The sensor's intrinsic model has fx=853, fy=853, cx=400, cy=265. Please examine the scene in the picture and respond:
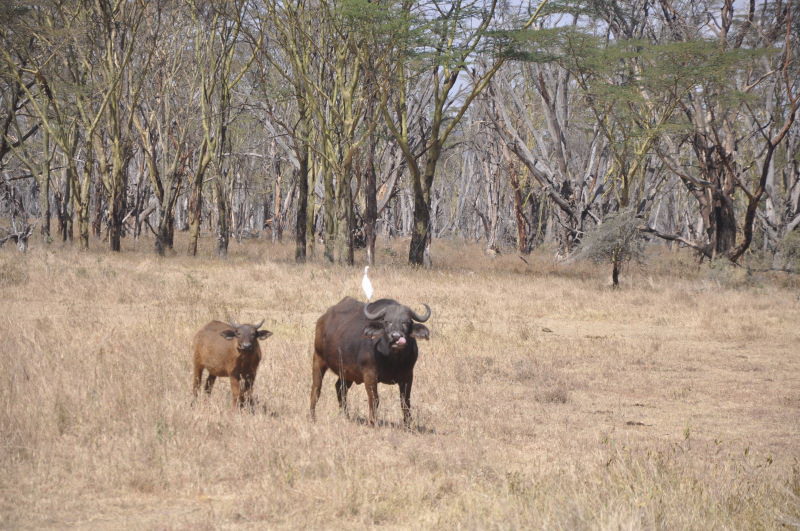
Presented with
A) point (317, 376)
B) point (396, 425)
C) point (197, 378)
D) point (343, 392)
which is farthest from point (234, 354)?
point (396, 425)

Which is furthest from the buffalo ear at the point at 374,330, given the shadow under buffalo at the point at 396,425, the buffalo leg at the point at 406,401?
the shadow under buffalo at the point at 396,425

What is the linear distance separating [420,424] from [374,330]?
4.00 feet

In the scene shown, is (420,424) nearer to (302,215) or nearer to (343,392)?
(343,392)

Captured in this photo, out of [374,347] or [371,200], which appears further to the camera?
[371,200]

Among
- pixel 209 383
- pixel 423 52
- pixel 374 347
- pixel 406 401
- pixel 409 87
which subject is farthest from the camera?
pixel 409 87

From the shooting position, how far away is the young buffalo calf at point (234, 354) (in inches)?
289

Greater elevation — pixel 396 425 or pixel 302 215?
pixel 302 215

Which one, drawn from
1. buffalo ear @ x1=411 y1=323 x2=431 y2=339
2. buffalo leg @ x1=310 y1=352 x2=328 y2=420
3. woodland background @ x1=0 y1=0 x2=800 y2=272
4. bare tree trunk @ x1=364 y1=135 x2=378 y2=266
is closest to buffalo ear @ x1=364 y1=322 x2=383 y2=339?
buffalo ear @ x1=411 y1=323 x2=431 y2=339

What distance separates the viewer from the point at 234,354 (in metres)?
7.47

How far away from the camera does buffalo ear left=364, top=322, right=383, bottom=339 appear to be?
23.3 feet

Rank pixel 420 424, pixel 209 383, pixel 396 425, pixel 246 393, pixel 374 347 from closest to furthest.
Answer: pixel 374 347
pixel 396 425
pixel 246 393
pixel 420 424
pixel 209 383

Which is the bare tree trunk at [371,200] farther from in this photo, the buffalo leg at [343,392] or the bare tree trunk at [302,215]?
the buffalo leg at [343,392]

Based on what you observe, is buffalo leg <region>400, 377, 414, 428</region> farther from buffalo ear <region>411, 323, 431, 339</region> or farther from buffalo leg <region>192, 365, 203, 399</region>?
buffalo leg <region>192, 365, 203, 399</region>

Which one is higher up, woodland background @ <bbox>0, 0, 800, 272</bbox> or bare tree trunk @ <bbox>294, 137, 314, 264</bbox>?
woodland background @ <bbox>0, 0, 800, 272</bbox>
